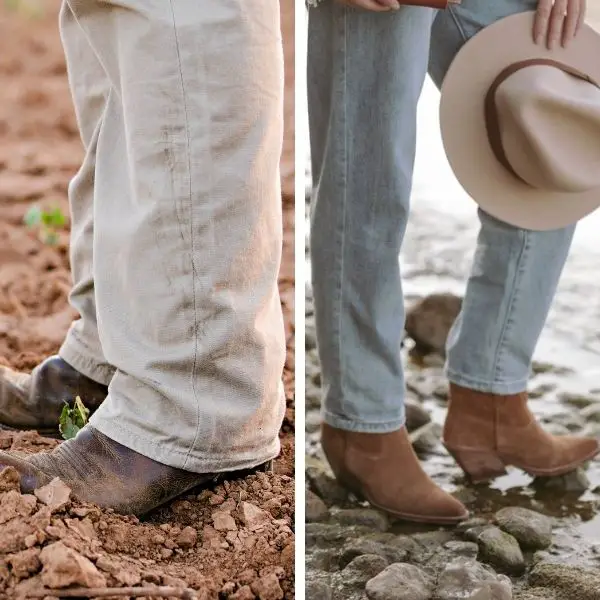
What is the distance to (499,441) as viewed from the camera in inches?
76.0

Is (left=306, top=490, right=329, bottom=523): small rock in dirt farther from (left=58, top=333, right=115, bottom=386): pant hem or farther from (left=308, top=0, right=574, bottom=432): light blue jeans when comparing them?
(left=58, top=333, right=115, bottom=386): pant hem

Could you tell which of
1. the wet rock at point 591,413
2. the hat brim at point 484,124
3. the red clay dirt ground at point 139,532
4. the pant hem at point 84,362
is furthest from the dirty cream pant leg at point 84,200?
the wet rock at point 591,413

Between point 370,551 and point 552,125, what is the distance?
0.76 metres

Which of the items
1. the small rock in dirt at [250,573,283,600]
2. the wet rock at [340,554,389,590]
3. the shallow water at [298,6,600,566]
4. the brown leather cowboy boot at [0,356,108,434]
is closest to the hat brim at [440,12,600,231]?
the shallow water at [298,6,600,566]

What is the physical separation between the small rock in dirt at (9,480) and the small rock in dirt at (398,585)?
0.56 meters

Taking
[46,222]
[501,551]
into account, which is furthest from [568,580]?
[46,222]

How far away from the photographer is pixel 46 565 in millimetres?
1162

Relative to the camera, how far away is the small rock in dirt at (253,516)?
4.48ft

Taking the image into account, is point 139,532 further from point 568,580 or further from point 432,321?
point 432,321

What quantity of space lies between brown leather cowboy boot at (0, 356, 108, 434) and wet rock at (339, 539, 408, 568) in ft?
1.54

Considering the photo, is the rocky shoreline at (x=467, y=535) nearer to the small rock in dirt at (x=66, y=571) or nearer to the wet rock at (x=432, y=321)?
the wet rock at (x=432, y=321)

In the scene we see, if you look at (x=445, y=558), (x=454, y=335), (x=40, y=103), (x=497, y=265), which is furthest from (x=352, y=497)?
(x=40, y=103)

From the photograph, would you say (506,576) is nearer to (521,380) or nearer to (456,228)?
(521,380)

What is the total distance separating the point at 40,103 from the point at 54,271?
112cm
